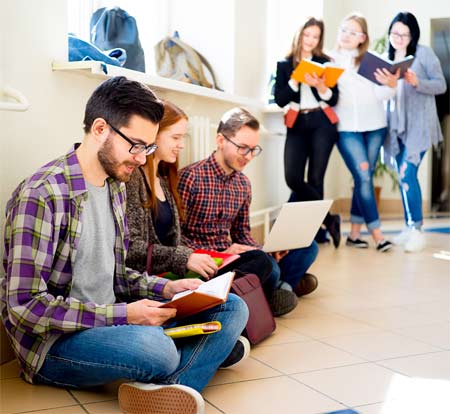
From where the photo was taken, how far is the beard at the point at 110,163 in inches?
70.4

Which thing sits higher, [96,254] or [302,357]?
[96,254]

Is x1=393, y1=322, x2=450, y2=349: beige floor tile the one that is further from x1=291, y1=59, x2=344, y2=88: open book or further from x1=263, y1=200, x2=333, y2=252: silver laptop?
x1=291, y1=59, x2=344, y2=88: open book

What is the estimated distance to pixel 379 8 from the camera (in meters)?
7.01

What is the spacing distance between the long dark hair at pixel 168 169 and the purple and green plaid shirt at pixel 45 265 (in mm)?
582

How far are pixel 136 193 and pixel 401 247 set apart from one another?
2.95 meters

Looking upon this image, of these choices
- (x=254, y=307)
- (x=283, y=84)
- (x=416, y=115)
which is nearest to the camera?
(x=254, y=307)

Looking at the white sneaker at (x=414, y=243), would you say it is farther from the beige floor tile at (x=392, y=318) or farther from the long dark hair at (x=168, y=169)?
the long dark hair at (x=168, y=169)

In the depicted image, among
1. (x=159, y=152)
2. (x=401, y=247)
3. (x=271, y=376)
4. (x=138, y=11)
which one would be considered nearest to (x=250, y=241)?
(x=159, y=152)

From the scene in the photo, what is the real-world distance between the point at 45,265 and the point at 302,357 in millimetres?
962

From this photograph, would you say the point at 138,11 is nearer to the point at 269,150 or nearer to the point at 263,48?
the point at 263,48

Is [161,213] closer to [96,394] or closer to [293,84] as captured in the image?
[96,394]

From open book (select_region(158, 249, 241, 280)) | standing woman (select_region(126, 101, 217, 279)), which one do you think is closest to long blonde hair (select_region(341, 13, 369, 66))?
standing woman (select_region(126, 101, 217, 279))

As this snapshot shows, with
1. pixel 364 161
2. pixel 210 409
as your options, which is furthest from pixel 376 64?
pixel 210 409

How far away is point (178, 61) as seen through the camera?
3645mm
